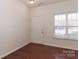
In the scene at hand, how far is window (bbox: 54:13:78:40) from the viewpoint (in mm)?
4891

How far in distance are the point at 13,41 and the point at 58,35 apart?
95.8 inches

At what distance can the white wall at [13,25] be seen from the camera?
4055mm

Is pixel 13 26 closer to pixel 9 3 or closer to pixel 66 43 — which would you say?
pixel 9 3

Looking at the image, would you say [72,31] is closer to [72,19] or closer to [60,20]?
[72,19]

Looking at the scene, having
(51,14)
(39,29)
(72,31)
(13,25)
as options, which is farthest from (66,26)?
(13,25)

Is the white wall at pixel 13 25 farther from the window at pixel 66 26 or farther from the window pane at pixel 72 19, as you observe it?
the window pane at pixel 72 19

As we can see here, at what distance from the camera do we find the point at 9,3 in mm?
4449

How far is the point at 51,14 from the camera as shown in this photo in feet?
18.6

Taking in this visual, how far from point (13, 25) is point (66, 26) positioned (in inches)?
107

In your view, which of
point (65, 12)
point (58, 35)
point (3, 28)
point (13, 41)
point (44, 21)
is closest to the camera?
point (3, 28)

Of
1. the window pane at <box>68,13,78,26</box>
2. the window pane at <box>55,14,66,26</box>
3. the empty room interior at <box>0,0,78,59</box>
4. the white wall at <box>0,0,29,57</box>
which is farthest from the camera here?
the window pane at <box>55,14,66,26</box>

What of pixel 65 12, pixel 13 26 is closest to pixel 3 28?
pixel 13 26

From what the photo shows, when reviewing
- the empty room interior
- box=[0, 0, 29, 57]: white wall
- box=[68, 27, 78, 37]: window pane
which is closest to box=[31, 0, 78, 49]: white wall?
the empty room interior

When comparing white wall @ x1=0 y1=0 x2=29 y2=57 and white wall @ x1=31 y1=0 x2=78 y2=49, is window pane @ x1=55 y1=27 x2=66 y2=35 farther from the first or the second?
white wall @ x1=0 y1=0 x2=29 y2=57
